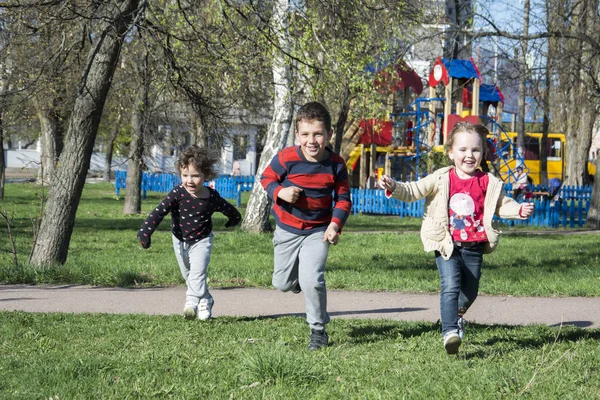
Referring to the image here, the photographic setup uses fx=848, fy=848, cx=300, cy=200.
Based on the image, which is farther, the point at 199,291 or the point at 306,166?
the point at 199,291

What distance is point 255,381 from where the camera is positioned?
4723 millimetres

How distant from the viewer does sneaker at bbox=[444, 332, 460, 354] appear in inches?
214

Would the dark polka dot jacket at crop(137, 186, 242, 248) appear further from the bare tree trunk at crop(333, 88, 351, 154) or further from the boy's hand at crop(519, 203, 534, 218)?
the bare tree trunk at crop(333, 88, 351, 154)

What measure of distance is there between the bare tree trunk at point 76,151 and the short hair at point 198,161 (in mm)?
2896

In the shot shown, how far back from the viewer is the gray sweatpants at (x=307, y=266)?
19.6 ft

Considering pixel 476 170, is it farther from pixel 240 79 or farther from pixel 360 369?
pixel 240 79

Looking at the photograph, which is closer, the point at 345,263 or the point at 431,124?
the point at 345,263

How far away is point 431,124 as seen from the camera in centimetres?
2789

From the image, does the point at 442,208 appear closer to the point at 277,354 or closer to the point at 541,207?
the point at 277,354

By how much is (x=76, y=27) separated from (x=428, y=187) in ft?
20.4

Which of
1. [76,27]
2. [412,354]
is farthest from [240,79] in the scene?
[412,354]

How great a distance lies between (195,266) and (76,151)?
3.38 m

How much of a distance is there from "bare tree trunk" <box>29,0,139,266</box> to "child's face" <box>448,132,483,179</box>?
5141 mm

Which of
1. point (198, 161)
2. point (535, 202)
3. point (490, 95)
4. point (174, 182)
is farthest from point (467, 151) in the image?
point (174, 182)
